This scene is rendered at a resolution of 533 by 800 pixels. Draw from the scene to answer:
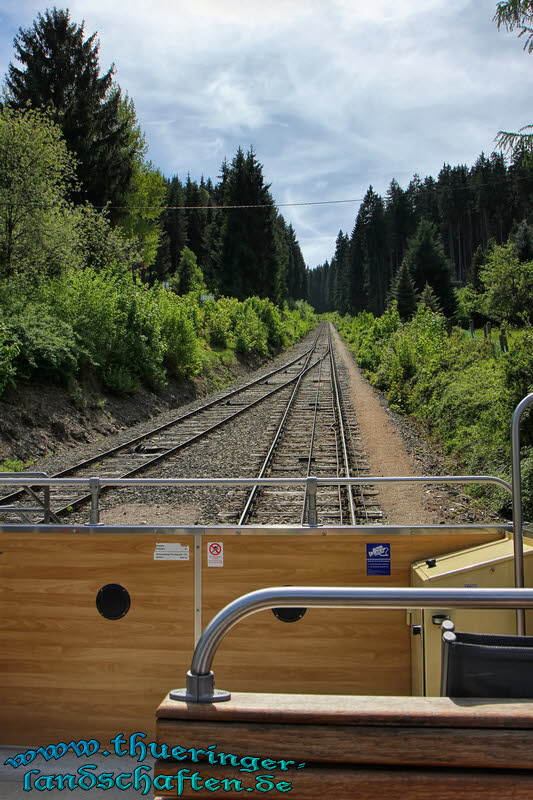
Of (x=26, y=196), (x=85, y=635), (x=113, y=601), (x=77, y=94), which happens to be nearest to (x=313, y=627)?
(x=113, y=601)

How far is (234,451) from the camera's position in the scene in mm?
14867

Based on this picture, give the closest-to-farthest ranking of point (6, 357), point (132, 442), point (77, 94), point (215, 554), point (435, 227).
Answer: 1. point (215, 554)
2. point (6, 357)
3. point (132, 442)
4. point (77, 94)
5. point (435, 227)

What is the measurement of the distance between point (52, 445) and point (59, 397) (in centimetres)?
254

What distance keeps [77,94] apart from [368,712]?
35.8 metres

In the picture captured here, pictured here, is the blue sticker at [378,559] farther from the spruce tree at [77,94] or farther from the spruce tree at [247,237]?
the spruce tree at [247,237]

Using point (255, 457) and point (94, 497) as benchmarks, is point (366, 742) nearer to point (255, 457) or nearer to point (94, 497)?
point (94, 497)

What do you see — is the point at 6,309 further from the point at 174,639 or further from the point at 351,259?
the point at 351,259

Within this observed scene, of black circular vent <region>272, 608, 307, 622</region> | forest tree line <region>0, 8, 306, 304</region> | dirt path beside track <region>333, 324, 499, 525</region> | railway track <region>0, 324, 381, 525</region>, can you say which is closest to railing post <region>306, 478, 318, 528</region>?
black circular vent <region>272, 608, 307, 622</region>

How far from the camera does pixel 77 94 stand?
107ft

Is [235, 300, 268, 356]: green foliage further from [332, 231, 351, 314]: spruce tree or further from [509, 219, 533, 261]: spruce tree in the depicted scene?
[332, 231, 351, 314]: spruce tree

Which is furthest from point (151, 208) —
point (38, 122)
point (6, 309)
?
point (6, 309)

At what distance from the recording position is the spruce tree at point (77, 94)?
32.0 metres

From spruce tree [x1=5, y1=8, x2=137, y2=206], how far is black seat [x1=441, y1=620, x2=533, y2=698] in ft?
107

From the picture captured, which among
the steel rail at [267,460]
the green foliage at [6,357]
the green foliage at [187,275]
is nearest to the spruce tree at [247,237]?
the green foliage at [187,275]
